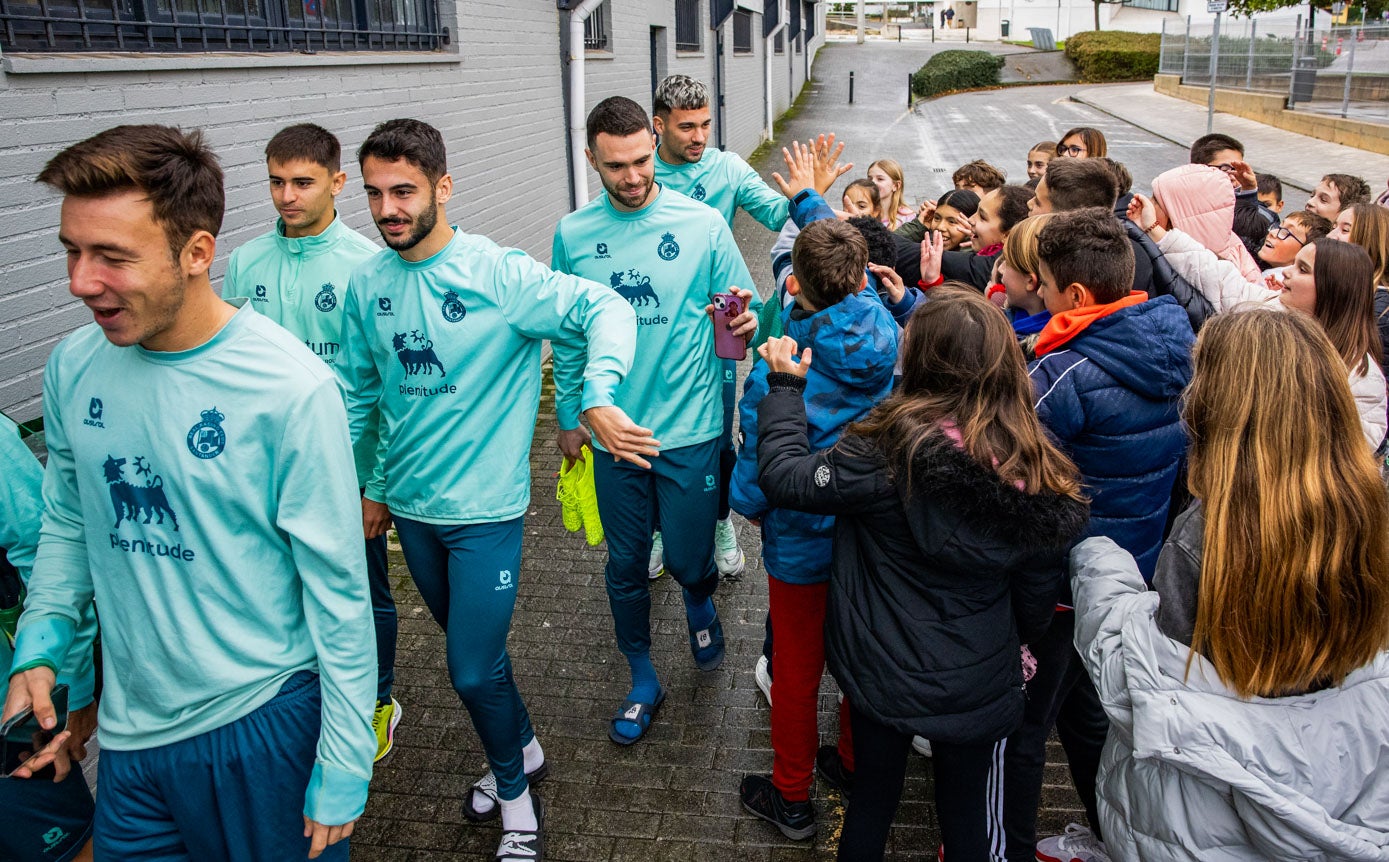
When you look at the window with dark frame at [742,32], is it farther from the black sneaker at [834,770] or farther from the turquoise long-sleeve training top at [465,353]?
the black sneaker at [834,770]

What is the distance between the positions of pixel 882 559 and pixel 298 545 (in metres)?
1.44

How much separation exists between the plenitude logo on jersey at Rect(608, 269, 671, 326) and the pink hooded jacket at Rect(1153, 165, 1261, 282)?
2152 mm

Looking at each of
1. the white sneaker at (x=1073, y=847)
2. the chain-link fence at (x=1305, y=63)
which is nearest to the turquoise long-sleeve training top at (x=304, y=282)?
the white sneaker at (x=1073, y=847)

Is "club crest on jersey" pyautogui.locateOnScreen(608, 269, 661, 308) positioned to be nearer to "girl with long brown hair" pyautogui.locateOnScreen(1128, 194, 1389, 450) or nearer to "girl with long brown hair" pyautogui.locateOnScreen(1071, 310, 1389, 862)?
"girl with long brown hair" pyautogui.locateOnScreen(1128, 194, 1389, 450)

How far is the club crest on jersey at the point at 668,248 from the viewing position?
153 inches

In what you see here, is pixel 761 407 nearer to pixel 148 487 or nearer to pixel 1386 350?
pixel 148 487

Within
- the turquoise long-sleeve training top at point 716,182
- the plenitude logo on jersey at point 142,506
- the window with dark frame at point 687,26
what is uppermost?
the window with dark frame at point 687,26

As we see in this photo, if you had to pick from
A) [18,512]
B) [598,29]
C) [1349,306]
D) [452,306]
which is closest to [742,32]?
[598,29]

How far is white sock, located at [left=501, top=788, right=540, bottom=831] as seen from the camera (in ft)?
10.9

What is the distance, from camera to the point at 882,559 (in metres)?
2.61

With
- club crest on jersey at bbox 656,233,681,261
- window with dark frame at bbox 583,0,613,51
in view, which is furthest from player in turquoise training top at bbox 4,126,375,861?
window with dark frame at bbox 583,0,613,51

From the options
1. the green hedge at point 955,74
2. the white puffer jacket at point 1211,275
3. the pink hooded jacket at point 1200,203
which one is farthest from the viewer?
the green hedge at point 955,74

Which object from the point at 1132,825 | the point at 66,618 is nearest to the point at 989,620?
the point at 1132,825

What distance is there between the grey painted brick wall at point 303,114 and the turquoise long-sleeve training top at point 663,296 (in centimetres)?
197
